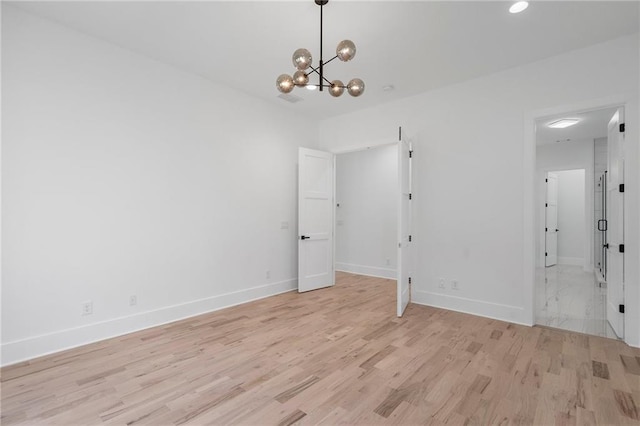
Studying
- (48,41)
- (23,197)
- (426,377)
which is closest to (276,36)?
(48,41)

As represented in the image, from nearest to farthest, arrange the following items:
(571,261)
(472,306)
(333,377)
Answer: (333,377), (472,306), (571,261)

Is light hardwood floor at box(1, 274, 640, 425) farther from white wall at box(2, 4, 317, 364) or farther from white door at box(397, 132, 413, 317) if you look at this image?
white door at box(397, 132, 413, 317)

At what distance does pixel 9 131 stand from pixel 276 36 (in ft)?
8.55

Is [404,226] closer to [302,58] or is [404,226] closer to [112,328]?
[302,58]

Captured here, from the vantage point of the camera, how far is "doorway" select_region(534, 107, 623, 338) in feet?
12.9

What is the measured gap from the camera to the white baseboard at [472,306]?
3.72m

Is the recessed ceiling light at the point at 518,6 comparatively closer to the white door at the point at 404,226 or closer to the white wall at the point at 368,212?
the white door at the point at 404,226

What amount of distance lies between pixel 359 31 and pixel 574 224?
879 cm

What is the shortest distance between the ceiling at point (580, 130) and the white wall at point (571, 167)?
24 centimetres

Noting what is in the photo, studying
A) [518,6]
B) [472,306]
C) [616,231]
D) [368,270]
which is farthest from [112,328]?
[616,231]

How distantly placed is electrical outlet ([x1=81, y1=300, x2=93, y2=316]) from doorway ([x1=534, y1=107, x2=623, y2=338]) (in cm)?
518

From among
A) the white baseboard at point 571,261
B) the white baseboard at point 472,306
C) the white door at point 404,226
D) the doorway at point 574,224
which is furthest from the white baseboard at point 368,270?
the white baseboard at point 571,261

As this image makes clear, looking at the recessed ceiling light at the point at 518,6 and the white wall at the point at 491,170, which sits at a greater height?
the recessed ceiling light at the point at 518,6

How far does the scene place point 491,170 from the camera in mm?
3945
